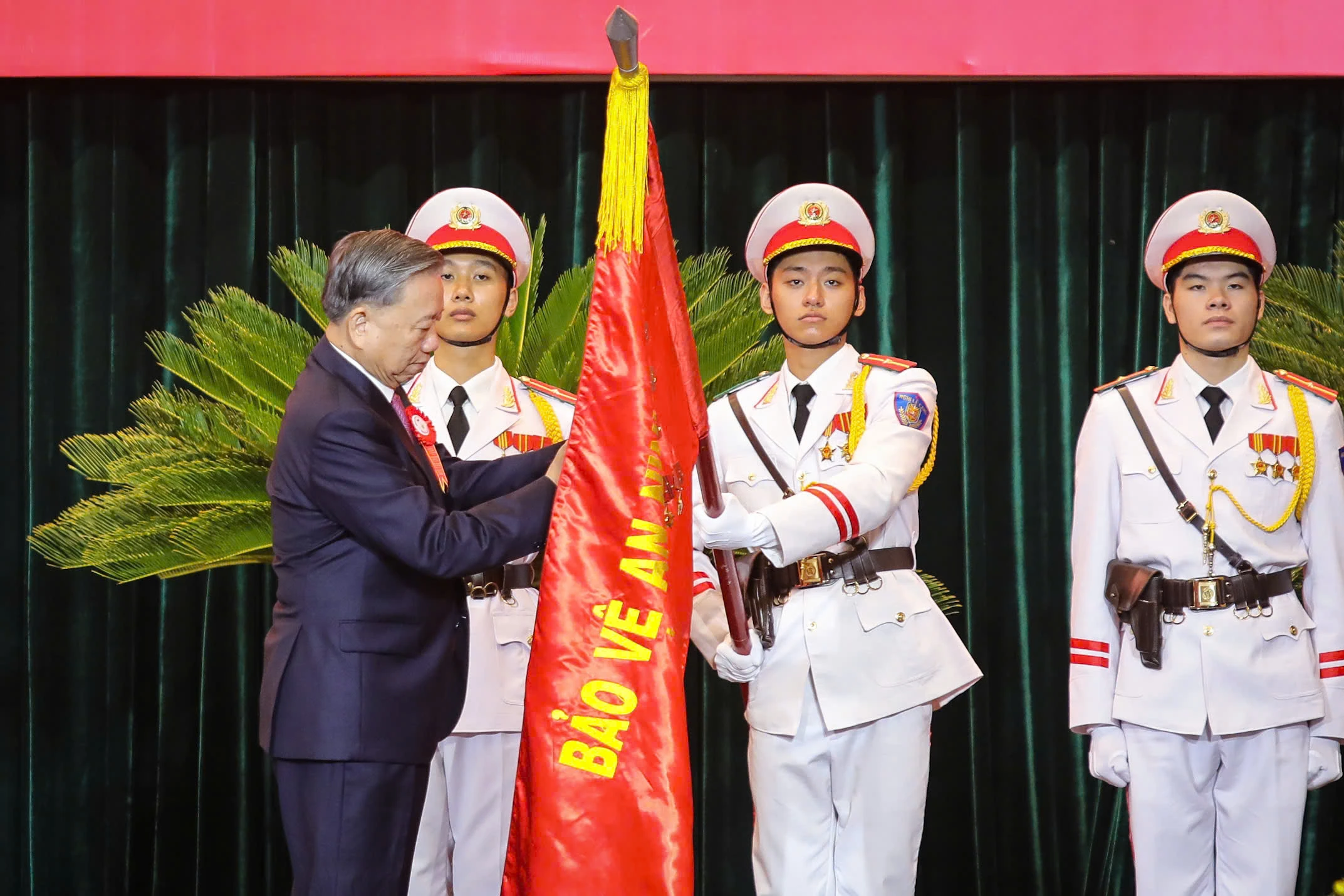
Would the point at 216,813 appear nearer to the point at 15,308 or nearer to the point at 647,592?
the point at 15,308

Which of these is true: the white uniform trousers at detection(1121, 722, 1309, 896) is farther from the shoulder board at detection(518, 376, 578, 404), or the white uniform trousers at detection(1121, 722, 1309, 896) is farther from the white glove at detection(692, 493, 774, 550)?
the shoulder board at detection(518, 376, 578, 404)

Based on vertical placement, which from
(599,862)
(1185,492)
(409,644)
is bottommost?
(599,862)

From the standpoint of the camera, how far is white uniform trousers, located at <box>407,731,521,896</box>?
3.38 m

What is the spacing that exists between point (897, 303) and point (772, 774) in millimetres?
2228

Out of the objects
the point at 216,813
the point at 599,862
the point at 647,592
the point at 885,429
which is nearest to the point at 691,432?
the point at 647,592

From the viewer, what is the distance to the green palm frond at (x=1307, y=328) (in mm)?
3961

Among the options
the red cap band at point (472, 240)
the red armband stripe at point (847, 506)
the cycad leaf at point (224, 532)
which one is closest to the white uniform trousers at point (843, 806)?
the red armband stripe at point (847, 506)

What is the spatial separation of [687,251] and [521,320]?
3.10 feet

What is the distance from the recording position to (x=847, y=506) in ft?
9.33

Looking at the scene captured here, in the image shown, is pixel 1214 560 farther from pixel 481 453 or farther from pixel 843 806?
pixel 481 453

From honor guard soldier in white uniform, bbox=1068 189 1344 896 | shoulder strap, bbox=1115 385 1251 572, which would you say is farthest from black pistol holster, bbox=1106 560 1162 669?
shoulder strap, bbox=1115 385 1251 572

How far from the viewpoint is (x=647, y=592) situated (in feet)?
8.58

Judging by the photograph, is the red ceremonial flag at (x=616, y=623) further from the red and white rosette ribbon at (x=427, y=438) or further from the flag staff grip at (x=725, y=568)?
the red and white rosette ribbon at (x=427, y=438)

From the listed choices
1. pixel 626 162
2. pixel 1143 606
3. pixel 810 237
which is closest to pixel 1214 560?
pixel 1143 606
